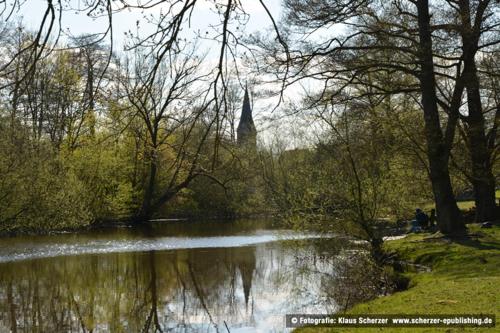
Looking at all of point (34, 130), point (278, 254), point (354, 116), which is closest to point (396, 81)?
point (354, 116)

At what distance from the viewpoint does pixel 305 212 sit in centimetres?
1577

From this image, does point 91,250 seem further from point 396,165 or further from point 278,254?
point 396,165

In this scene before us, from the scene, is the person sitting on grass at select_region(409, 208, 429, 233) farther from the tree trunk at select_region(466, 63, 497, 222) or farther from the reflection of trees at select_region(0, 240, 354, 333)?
the reflection of trees at select_region(0, 240, 354, 333)

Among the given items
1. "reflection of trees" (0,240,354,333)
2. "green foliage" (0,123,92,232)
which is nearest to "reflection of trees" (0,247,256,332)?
"reflection of trees" (0,240,354,333)

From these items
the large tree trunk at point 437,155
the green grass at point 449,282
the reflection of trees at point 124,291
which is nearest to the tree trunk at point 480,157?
the large tree trunk at point 437,155

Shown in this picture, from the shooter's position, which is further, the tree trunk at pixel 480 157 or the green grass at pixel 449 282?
the tree trunk at pixel 480 157

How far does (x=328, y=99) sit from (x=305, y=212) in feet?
11.0

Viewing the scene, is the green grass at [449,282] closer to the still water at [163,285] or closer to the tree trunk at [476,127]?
the still water at [163,285]

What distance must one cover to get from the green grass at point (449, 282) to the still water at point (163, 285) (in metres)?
2.11

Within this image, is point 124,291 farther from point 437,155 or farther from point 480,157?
point 480,157

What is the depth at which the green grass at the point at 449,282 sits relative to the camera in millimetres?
7794

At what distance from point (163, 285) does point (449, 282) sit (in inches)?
351

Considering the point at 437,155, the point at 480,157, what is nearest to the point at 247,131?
the point at 480,157

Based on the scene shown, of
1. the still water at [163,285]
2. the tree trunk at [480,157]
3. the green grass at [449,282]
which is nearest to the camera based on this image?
the green grass at [449,282]
